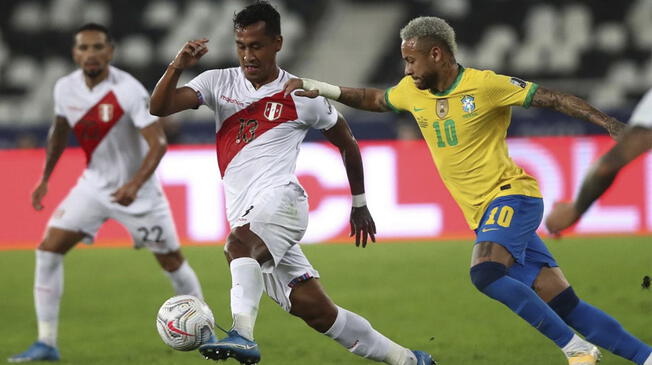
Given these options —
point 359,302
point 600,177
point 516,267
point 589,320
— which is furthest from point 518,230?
point 359,302

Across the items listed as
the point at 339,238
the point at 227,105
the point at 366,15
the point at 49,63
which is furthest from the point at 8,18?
the point at 227,105

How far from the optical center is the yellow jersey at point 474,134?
5703mm

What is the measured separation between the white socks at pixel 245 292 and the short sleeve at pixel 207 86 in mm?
972

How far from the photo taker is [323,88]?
18.9ft

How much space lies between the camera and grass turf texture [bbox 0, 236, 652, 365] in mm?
7387

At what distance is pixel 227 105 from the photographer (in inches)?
225

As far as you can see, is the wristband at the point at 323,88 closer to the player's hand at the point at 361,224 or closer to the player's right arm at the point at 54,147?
the player's hand at the point at 361,224

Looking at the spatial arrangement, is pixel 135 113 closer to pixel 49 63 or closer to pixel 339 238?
pixel 339 238

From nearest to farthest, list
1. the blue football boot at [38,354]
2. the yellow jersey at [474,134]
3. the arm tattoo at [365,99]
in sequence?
the yellow jersey at [474,134], the arm tattoo at [365,99], the blue football boot at [38,354]

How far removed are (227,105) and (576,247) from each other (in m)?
8.94

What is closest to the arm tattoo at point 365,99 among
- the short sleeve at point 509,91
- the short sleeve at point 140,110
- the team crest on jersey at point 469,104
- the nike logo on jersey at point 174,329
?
the team crest on jersey at point 469,104

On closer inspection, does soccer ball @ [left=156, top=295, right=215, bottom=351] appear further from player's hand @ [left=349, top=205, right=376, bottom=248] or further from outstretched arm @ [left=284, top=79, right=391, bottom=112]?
outstretched arm @ [left=284, top=79, right=391, bottom=112]

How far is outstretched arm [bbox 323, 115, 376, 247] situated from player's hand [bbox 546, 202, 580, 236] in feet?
5.78

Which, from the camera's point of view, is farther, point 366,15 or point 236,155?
point 366,15
